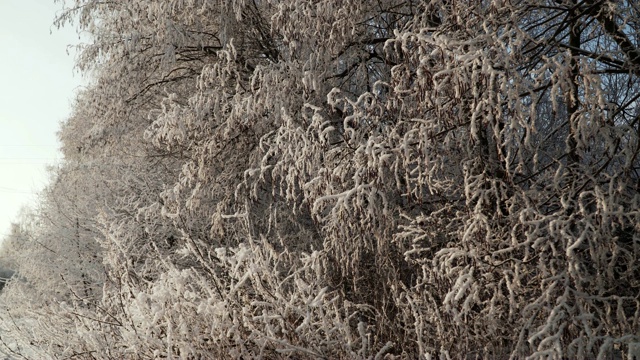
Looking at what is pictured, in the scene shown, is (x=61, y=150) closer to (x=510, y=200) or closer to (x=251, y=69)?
(x=251, y=69)

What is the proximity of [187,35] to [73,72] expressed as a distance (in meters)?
2.40

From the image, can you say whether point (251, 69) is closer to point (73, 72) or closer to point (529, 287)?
point (73, 72)

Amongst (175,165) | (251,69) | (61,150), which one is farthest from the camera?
(61,150)

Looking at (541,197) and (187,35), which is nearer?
(541,197)

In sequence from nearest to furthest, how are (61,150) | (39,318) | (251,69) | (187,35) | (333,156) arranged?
(39,318)
(333,156)
(187,35)
(251,69)
(61,150)

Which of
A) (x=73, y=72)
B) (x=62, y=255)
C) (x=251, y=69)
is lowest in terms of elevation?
(x=62, y=255)

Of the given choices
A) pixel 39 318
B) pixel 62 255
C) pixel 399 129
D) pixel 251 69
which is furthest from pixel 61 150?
pixel 399 129

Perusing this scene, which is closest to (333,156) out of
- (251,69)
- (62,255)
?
(251,69)

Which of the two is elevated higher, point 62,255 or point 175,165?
point 175,165

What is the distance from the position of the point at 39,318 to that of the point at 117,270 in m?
0.96

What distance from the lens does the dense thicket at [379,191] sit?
155 inches

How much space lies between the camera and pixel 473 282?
420 centimetres

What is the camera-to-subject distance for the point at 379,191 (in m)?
4.68

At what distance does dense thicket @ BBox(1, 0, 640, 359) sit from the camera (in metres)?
3.93
